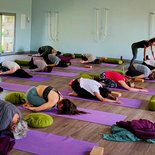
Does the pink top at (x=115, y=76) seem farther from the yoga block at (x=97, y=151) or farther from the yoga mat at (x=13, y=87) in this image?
the yoga block at (x=97, y=151)

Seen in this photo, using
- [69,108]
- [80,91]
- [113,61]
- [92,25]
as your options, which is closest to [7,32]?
[92,25]

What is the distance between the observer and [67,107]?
4.32 m

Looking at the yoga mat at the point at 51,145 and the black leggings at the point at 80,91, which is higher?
the black leggings at the point at 80,91

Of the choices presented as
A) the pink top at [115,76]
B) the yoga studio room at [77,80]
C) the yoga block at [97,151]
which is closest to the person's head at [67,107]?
the yoga studio room at [77,80]

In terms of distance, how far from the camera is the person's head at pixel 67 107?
4.21 meters

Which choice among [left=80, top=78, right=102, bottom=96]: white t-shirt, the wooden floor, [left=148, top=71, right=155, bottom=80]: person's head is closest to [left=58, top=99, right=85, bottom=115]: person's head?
the wooden floor

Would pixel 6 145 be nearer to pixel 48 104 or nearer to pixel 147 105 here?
pixel 48 104

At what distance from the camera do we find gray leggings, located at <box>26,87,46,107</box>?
14.5ft

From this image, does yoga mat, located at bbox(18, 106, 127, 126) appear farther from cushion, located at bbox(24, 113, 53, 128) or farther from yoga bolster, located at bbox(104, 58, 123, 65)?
yoga bolster, located at bbox(104, 58, 123, 65)

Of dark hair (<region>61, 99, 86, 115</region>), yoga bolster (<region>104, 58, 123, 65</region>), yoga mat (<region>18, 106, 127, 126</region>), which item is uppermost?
yoga bolster (<region>104, 58, 123, 65</region>)

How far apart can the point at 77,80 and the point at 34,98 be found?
3.56 feet

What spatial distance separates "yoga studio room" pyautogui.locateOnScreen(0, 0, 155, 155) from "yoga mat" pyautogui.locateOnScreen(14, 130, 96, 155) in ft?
0.03

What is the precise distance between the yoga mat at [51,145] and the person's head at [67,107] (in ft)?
2.13

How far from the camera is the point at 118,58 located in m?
11.3
